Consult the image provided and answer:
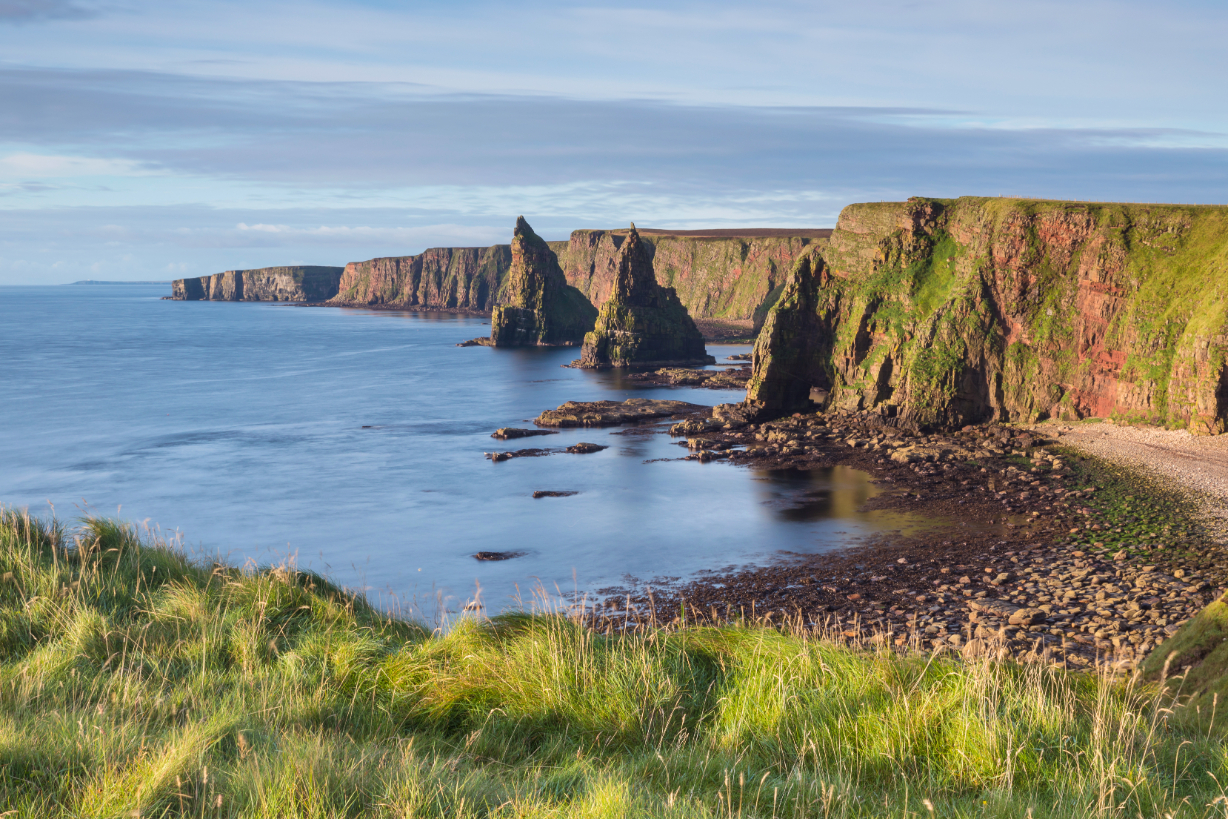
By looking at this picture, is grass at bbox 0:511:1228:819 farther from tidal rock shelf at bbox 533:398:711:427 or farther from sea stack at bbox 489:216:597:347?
sea stack at bbox 489:216:597:347

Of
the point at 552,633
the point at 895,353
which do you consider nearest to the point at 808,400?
the point at 895,353

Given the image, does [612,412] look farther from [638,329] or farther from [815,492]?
[638,329]

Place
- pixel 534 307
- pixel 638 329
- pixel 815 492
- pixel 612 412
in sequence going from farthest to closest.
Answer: pixel 534 307 → pixel 638 329 → pixel 612 412 → pixel 815 492

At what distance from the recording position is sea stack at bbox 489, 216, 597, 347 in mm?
175625

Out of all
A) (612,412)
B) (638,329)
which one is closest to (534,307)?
(638,329)

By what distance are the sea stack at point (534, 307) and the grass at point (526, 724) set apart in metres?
164

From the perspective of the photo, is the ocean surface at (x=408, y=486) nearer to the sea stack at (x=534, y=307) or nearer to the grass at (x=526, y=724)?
the grass at (x=526, y=724)

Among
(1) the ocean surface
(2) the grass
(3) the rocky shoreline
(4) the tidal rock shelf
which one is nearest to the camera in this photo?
(2) the grass

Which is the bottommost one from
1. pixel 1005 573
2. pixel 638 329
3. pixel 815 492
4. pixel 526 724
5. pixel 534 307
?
pixel 815 492

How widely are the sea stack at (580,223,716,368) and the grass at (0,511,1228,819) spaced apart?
12587 centimetres

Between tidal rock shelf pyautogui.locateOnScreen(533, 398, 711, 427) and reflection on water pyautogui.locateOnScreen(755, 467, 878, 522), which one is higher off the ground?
tidal rock shelf pyautogui.locateOnScreen(533, 398, 711, 427)

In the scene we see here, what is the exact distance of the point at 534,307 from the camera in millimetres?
178750

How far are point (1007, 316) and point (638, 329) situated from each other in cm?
7447

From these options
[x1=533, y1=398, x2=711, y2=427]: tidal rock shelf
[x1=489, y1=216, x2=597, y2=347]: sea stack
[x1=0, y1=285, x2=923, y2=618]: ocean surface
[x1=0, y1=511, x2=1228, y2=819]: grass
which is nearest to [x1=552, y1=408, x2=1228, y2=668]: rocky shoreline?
[x1=0, y1=285, x2=923, y2=618]: ocean surface
